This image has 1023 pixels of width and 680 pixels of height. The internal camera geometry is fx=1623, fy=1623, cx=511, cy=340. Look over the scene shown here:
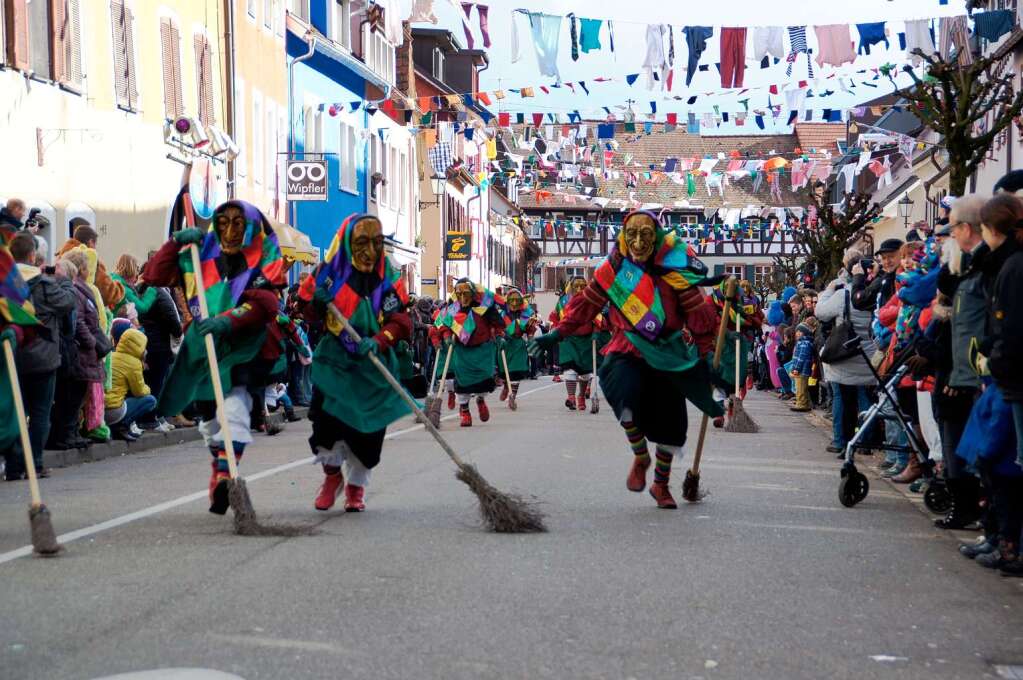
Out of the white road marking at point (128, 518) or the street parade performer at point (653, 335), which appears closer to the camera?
the white road marking at point (128, 518)

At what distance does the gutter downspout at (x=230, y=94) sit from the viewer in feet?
95.2

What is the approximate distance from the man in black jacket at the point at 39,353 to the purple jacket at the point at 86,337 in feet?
3.57

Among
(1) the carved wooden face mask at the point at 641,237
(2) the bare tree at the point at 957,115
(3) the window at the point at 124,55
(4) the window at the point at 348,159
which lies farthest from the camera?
(4) the window at the point at 348,159

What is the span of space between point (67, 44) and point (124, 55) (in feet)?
7.36

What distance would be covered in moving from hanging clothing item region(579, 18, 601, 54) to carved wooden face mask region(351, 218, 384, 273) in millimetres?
15122

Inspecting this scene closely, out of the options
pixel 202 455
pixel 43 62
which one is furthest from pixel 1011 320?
pixel 43 62

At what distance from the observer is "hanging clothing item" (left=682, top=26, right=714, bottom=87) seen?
24.8 m

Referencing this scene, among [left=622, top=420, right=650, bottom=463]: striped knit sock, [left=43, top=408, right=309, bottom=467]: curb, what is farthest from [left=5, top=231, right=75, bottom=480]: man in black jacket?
[left=622, top=420, right=650, bottom=463]: striped knit sock

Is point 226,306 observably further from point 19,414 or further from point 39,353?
point 39,353

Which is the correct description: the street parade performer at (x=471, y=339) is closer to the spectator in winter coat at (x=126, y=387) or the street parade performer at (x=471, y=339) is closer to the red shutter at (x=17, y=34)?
the spectator in winter coat at (x=126, y=387)

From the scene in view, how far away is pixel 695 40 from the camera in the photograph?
24.9m

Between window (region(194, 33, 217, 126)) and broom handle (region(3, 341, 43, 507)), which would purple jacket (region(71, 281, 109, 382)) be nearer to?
broom handle (region(3, 341, 43, 507))

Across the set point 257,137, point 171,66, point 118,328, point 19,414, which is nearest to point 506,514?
point 19,414

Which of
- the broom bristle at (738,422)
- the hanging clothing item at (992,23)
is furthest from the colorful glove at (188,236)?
the hanging clothing item at (992,23)
